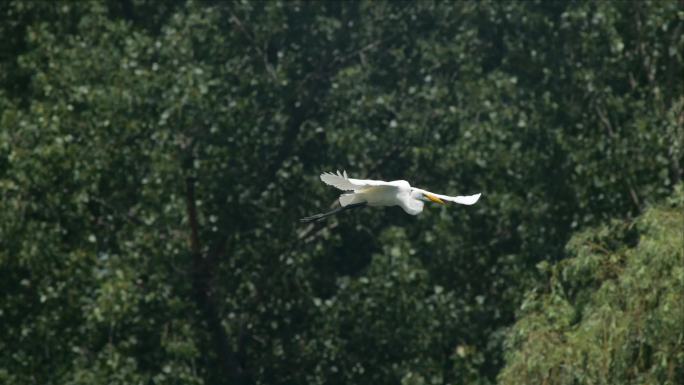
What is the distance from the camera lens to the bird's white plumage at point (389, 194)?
9.48 metres

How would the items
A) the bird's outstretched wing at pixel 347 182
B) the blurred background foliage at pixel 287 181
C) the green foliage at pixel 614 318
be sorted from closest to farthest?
the bird's outstretched wing at pixel 347 182, the green foliage at pixel 614 318, the blurred background foliage at pixel 287 181

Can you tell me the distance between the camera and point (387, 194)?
977 centimetres

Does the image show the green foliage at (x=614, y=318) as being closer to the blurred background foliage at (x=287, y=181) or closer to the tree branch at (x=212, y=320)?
the blurred background foliage at (x=287, y=181)

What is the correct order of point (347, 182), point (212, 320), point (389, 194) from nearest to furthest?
point (347, 182)
point (389, 194)
point (212, 320)

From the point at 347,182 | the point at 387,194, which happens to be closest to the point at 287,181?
the point at 387,194

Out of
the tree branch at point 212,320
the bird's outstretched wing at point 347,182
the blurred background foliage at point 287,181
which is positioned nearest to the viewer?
the bird's outstretched wing at point 347,182

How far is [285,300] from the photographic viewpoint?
17.7 m

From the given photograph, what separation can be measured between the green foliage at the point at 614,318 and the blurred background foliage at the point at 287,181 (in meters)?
1.38

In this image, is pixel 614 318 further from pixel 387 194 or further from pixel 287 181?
pixel 287 181

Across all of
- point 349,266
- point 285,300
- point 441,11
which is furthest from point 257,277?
point 441,11

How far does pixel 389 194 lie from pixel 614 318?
3943mm

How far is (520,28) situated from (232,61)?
10.4 feet

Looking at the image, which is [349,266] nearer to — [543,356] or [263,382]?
[263,382]

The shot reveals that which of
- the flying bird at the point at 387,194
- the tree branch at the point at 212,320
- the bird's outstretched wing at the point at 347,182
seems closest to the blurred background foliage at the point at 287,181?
the tree branch at the point at 212,320
